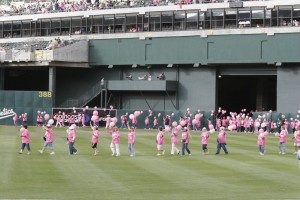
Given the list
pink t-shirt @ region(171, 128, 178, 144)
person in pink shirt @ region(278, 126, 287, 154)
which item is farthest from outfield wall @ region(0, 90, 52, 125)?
person in pink shirt @ region(278, 126, 287, 154)

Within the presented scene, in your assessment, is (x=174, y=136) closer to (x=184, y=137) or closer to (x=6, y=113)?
(x=184, y=137)

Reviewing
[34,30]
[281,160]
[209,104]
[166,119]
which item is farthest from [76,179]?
[34,30]

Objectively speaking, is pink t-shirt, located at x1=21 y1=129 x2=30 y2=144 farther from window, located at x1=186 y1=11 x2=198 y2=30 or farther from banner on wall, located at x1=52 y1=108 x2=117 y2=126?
window, located at x1=186 y1=11 x2=198 y2=30

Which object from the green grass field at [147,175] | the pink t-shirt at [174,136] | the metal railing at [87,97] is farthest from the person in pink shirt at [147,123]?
the pink t-shirt at [174,136]

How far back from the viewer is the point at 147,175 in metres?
29.3

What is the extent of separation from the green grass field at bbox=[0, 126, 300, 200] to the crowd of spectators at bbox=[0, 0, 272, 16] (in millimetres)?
40774

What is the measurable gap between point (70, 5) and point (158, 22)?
14.8 m

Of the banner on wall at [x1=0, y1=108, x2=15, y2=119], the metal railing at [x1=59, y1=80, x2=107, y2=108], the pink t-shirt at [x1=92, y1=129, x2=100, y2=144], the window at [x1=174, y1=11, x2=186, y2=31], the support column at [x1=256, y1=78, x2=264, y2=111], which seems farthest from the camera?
the metal railing at [x1=59, y1=80, x2=107, y2=108]

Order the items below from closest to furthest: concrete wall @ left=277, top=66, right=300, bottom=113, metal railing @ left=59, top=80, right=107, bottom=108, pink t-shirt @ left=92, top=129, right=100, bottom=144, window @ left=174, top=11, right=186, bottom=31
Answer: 1. pink t-shirt @ left=92, top=129, right=100, bottom=144
2. concrete wall @ left=277, top=66, right=300, bottom=113
3. window @ left=174, top=11, right=186, bottom=31
4. metal railing @ left=59, top=80, right=107, bottom=108

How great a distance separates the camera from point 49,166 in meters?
32.4

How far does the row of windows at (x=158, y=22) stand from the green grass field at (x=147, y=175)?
108ft

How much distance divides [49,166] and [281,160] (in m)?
12.7

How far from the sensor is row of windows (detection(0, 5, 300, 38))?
2884 inches

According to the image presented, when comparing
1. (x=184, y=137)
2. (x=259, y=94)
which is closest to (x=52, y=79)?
(x=259, y=94)
